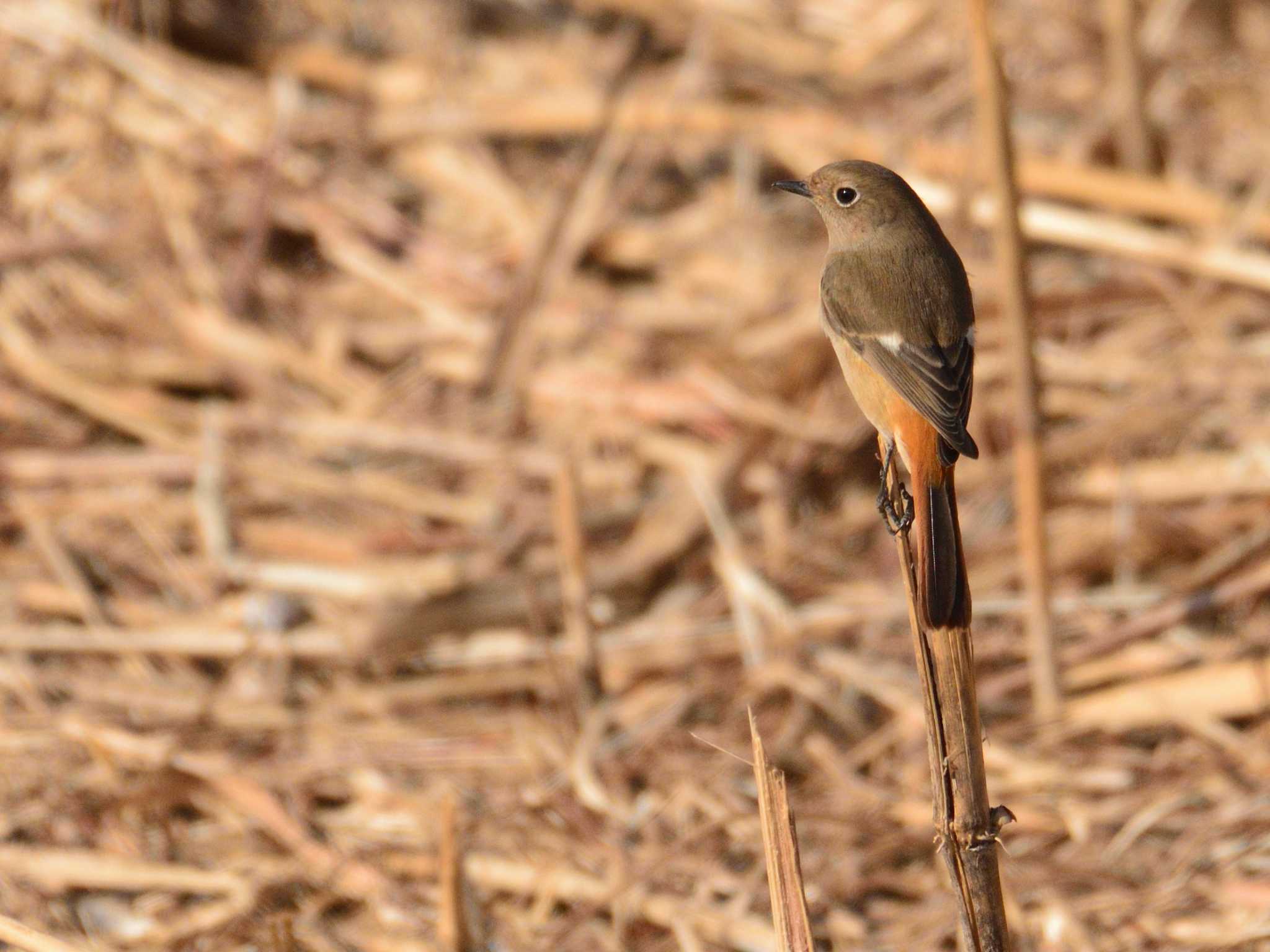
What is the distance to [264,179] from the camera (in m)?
5.55

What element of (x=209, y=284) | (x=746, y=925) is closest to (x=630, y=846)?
(x=746, y=925)

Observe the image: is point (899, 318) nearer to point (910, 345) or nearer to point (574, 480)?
point (910, 345)

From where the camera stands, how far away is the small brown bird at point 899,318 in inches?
96.4

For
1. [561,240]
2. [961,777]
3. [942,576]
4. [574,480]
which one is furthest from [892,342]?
[561,240]

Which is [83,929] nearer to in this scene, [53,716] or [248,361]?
[53,716]

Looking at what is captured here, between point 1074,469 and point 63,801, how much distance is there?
2.91 metres

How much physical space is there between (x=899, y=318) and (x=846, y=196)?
0.87 ft

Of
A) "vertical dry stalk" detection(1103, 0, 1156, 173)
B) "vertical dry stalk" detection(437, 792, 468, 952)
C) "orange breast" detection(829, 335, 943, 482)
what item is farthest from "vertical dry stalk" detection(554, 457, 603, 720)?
"vertical dry stalk" detection(1103, 0, 1156, 173)

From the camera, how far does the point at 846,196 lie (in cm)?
271

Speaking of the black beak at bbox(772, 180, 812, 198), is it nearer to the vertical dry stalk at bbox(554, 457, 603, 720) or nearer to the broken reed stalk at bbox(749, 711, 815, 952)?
the broken reed stalk at bbox(749, 711, 815, 952)

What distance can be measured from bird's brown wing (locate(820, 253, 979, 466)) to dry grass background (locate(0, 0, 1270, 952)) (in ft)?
2.61

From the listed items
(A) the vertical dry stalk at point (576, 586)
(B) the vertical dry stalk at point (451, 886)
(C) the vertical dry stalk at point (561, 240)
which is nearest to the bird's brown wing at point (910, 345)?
(B) the vertical dry stalk at point (451, 886)

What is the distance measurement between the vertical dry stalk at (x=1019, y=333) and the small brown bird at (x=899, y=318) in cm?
67

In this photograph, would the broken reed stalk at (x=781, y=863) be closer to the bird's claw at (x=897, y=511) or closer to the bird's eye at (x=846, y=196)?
the bird's claw at (x=897, y=511)
